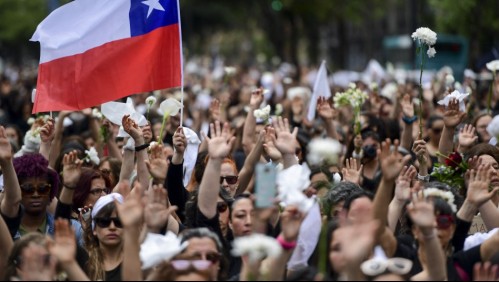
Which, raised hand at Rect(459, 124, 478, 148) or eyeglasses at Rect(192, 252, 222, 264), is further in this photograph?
raised hand at Rect(459, 124, 478, 148)

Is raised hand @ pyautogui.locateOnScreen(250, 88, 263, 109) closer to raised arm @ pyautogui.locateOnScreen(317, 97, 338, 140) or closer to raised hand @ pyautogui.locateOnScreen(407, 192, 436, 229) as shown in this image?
raised arm @ pyautogui.locateOnScreen(317, 97, 338, 140)

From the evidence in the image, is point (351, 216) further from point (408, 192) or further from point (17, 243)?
point (17, 243)

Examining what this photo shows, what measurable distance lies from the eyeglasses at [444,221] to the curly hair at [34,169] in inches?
115

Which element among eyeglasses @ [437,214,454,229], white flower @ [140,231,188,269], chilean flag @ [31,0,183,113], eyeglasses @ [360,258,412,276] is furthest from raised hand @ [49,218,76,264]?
chilean flag @ [31,0,183,113]

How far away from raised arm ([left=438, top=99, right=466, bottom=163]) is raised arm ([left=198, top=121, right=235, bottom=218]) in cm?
286

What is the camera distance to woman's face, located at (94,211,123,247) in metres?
7.32

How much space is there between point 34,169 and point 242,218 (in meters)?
1.83

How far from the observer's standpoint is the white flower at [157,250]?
6.08m

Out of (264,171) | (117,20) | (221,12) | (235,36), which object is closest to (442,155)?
(117,20)

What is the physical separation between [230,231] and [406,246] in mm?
1260

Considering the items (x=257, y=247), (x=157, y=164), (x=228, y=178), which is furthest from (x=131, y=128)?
(x=257, y=247)

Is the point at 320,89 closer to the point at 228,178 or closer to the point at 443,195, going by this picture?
the point at 228,178

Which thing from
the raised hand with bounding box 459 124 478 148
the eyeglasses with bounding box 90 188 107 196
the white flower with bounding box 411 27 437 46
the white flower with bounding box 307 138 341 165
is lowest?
the white flower with bounding box 307 138 341 165

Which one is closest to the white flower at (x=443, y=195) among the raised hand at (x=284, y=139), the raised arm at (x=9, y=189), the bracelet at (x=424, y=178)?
the raised hand at (x=284, y=139)
